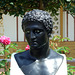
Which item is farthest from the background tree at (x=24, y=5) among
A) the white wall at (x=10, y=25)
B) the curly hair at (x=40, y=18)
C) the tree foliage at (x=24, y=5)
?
the white wall at (x=10, y=25)

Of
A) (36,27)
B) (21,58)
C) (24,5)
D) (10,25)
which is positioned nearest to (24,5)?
(24,5)

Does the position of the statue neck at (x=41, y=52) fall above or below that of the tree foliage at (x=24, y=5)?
below

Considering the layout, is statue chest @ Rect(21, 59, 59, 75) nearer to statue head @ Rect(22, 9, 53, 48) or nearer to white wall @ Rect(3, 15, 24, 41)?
statue head @ Rect(22, 9, 53, 48)

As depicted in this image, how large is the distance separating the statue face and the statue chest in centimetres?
21

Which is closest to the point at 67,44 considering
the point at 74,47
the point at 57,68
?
the point at 74,47

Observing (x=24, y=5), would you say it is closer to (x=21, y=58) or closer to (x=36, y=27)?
(x=21, y=58)

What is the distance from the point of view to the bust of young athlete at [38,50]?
2234 millimetres

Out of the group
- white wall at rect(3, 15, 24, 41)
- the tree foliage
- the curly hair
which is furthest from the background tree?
white wall at rect(3, 15, 24, 41)

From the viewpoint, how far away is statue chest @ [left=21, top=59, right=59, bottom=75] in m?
2.31

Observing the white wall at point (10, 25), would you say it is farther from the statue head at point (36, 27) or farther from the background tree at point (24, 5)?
the statue head at point (36, 27)

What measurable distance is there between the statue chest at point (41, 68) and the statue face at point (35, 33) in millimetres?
215

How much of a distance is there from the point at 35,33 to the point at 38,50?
0.69 feet

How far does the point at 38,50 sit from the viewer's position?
92.6 inches

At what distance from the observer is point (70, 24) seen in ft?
27.5
